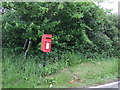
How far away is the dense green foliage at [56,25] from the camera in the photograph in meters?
5.09

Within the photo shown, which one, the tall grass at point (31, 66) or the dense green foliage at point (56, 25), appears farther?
the dense green foliage at point (56, 25)

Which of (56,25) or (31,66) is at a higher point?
(56,25)

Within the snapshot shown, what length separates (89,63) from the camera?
19.0 ft

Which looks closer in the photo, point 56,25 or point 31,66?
point 31,66

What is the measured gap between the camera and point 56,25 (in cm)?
590

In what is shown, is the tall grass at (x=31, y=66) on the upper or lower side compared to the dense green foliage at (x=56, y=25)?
lower

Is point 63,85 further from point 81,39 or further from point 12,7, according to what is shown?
point 12,7

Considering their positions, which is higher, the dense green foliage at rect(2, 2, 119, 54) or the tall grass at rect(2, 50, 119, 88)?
the dense green foliage at rect(2, 2, 119, 54)

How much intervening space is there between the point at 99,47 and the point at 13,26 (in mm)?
4208

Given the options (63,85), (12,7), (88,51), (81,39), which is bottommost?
(63,85)

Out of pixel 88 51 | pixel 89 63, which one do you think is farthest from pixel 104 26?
pixel 89 63

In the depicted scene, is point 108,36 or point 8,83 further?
point 108,36

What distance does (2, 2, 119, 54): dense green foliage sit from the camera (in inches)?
200

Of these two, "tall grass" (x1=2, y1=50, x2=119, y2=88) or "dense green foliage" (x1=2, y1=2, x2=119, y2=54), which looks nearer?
"tall grass" (x1=2, y1=50, x2=119, y2=88)
